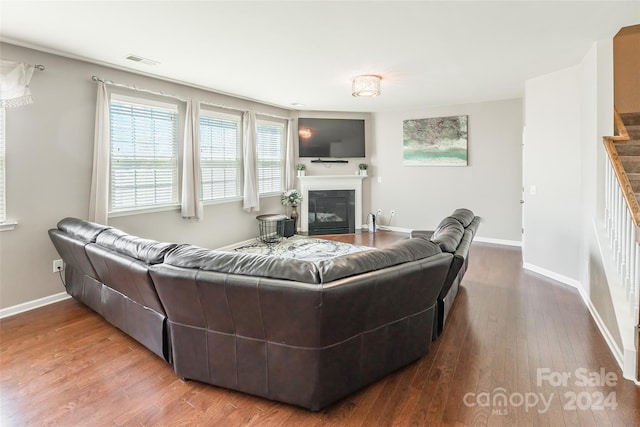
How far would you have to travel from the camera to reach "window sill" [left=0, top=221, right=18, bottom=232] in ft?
10.7

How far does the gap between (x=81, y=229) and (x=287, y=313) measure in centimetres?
243

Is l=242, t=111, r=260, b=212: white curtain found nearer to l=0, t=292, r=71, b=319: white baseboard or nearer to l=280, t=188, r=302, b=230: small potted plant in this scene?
l=280, t=188, r=302, b=230: small potted plant

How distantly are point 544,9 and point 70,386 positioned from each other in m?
4.34

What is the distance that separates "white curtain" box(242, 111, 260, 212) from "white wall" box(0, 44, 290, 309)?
206cm

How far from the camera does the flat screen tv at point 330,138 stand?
727cm

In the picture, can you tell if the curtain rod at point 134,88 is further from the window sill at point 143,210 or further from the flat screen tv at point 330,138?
the flat screen tv at point 330,138

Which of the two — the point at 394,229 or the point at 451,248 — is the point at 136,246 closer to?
the point at 451,248

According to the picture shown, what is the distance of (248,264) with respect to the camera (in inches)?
76.1

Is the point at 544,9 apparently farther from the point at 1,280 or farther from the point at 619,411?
the point at 1,280

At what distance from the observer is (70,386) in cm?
224

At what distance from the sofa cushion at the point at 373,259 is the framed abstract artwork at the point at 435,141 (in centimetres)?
478

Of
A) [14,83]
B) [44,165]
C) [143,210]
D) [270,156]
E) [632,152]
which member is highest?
[14,83]

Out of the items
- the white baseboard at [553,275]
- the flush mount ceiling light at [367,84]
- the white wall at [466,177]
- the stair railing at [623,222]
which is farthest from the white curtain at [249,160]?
the stair railing at [623,222]

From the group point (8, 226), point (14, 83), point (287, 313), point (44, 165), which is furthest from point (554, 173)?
point (8, 226)
